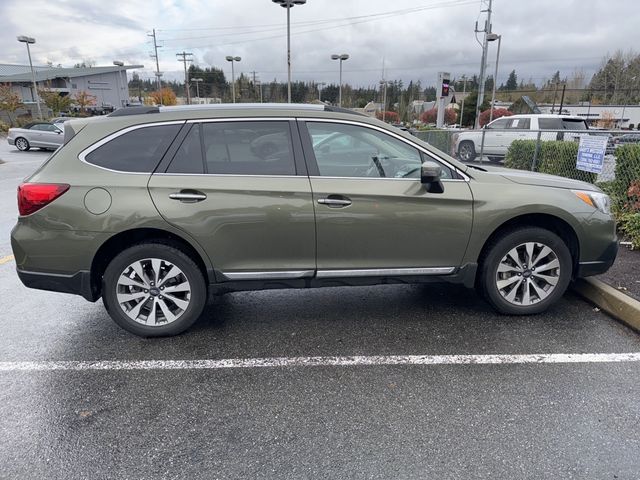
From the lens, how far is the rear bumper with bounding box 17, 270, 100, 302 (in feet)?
11.4

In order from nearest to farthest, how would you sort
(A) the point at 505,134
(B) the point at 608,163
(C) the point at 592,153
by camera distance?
1. (C) the point at 592,153
2. (B) the point at 608,163
3. (A) the point at 505,134

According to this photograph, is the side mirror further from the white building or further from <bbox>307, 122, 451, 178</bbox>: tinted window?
the white building

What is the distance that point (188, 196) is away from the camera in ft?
11.3

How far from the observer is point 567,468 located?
2299 mm

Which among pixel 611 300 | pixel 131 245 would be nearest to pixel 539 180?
pixel 611 300

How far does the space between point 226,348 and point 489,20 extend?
28.1m

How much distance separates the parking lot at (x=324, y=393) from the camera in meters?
2.37

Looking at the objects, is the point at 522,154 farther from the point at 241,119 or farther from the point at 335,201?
the point at 241,119

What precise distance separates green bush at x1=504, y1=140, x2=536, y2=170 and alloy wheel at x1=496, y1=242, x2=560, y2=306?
244 inches

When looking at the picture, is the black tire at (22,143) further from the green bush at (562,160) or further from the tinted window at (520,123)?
the green bush at (562,160)

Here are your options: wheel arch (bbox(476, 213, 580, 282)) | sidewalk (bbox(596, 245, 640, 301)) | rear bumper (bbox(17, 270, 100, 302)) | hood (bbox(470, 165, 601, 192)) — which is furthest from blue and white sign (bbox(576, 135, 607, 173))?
rear bumper (bbox(17, 270, 100, 302))

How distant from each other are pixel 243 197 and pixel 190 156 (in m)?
0.54

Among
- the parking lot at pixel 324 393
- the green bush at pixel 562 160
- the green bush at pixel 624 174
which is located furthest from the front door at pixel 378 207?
the green bush at pixel 562 160

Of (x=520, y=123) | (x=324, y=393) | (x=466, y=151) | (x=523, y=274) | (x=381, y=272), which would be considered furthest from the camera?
(x=466, y=151)
